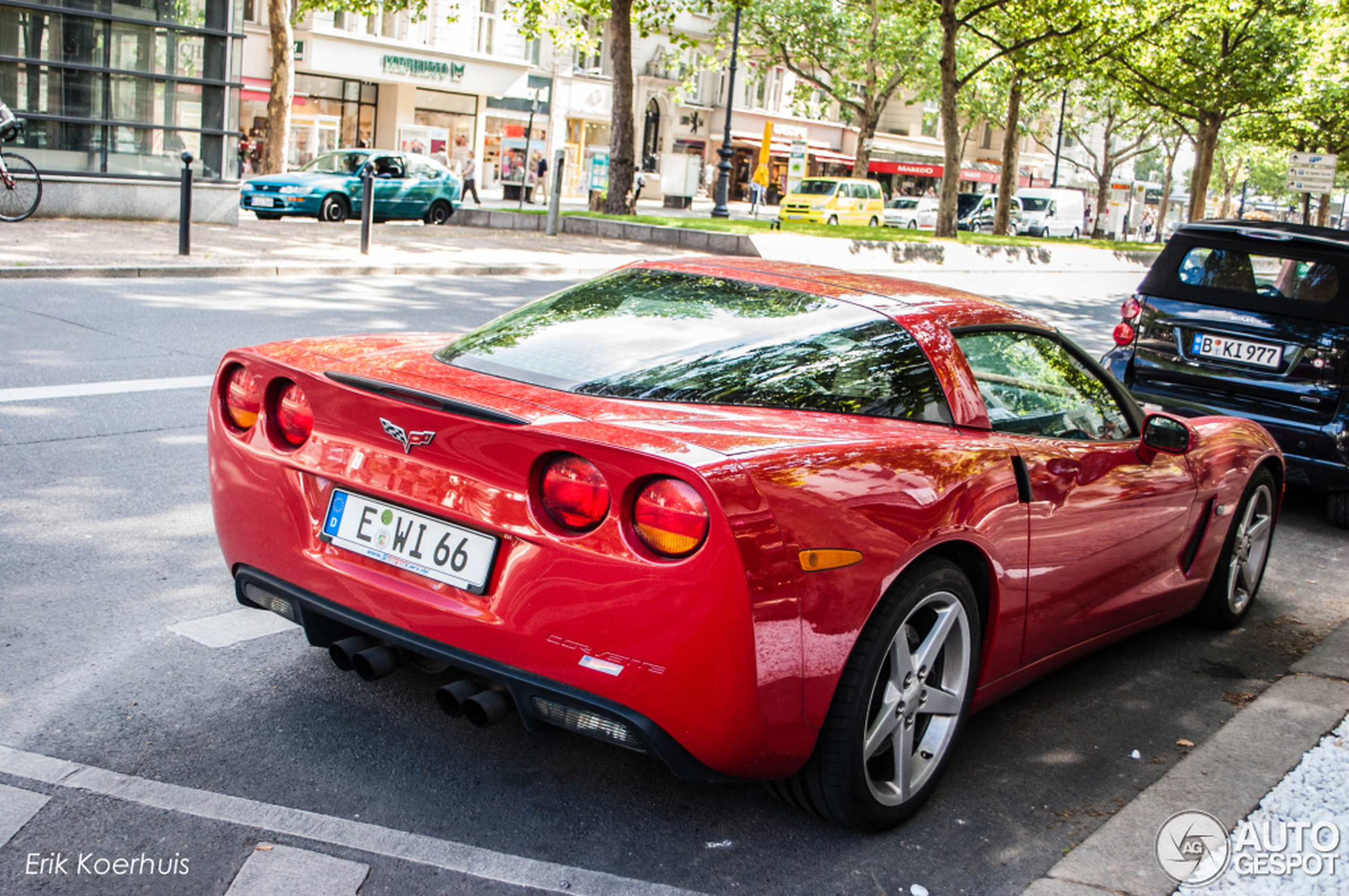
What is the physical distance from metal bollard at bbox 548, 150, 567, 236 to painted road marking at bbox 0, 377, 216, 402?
14869mm

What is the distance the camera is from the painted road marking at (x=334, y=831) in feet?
9.21

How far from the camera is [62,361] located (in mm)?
8211

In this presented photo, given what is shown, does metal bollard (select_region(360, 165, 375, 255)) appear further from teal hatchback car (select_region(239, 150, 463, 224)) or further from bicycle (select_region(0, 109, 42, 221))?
teal hatchback car (select_region(239, 150, 463, 224))

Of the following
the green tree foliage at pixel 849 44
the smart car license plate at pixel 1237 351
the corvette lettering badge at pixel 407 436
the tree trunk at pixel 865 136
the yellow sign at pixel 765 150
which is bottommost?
the corvette lettering badge at pixel 407 436

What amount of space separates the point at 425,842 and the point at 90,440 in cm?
418

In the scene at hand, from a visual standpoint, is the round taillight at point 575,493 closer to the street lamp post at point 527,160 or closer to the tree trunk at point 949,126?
the street lamp post at point 527,160

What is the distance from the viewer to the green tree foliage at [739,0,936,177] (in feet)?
162

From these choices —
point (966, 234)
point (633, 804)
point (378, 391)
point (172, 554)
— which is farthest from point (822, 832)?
point (966, 234)

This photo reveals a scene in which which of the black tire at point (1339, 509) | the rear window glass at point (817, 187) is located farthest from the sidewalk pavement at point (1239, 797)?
the rear window glass at point (817, 187)

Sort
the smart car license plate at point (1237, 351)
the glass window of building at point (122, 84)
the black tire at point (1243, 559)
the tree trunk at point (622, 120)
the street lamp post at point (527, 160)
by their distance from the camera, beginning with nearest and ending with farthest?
1. the black tire at point (1243, 559)
2. the smart car license plate at point (1237, 351)
3. the glass window of building at point (122, 84)
4. the tree trunk at point (622, 120)
5. the street lamp post at point (527, 160)

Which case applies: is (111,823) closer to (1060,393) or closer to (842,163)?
(1060,393)

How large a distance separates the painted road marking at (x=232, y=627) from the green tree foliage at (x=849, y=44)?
153ft

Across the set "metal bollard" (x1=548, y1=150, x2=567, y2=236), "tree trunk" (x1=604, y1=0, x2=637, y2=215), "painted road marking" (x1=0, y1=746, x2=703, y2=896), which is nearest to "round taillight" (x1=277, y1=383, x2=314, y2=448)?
"painted road marking" (x1=0, y1=746, x2=703, y2=896)

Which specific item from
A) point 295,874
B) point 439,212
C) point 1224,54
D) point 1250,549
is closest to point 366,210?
point 439,212
